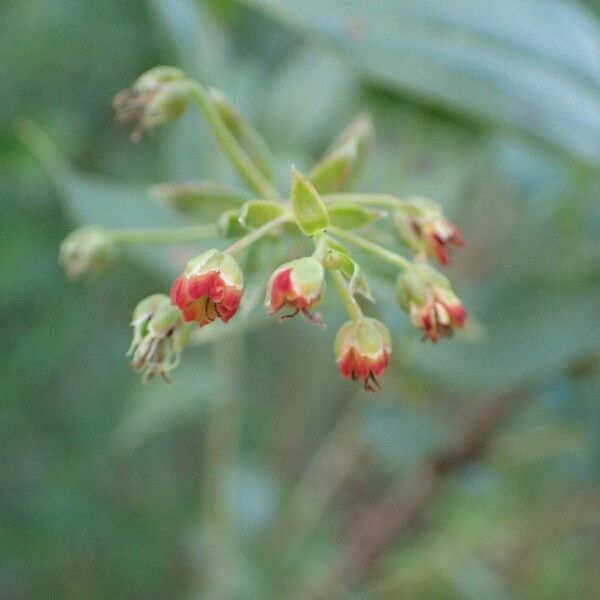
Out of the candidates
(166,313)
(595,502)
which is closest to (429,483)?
(595,502)

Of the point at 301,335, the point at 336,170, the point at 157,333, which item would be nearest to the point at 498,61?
the point at 336,170

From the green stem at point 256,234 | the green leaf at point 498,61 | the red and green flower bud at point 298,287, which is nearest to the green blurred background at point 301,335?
the green leaf at point 498,61

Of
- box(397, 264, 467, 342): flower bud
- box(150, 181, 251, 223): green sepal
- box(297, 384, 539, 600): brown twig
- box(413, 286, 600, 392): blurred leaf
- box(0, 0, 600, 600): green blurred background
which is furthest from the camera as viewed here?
box(297, 384, 539, 600): brown twig

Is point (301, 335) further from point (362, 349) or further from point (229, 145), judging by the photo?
point (362, 349)

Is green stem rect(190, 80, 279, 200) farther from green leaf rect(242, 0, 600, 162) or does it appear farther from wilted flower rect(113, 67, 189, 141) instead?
green leaf rect(242, 0, 600, 162)

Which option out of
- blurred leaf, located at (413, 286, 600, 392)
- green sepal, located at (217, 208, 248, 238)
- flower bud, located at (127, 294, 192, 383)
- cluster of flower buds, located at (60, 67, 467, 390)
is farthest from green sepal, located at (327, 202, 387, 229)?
blurred leaf, located at (413, 286, 600, 392)

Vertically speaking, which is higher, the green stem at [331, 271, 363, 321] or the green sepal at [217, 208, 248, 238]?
the green stem at [331, 271, 363, 321]
